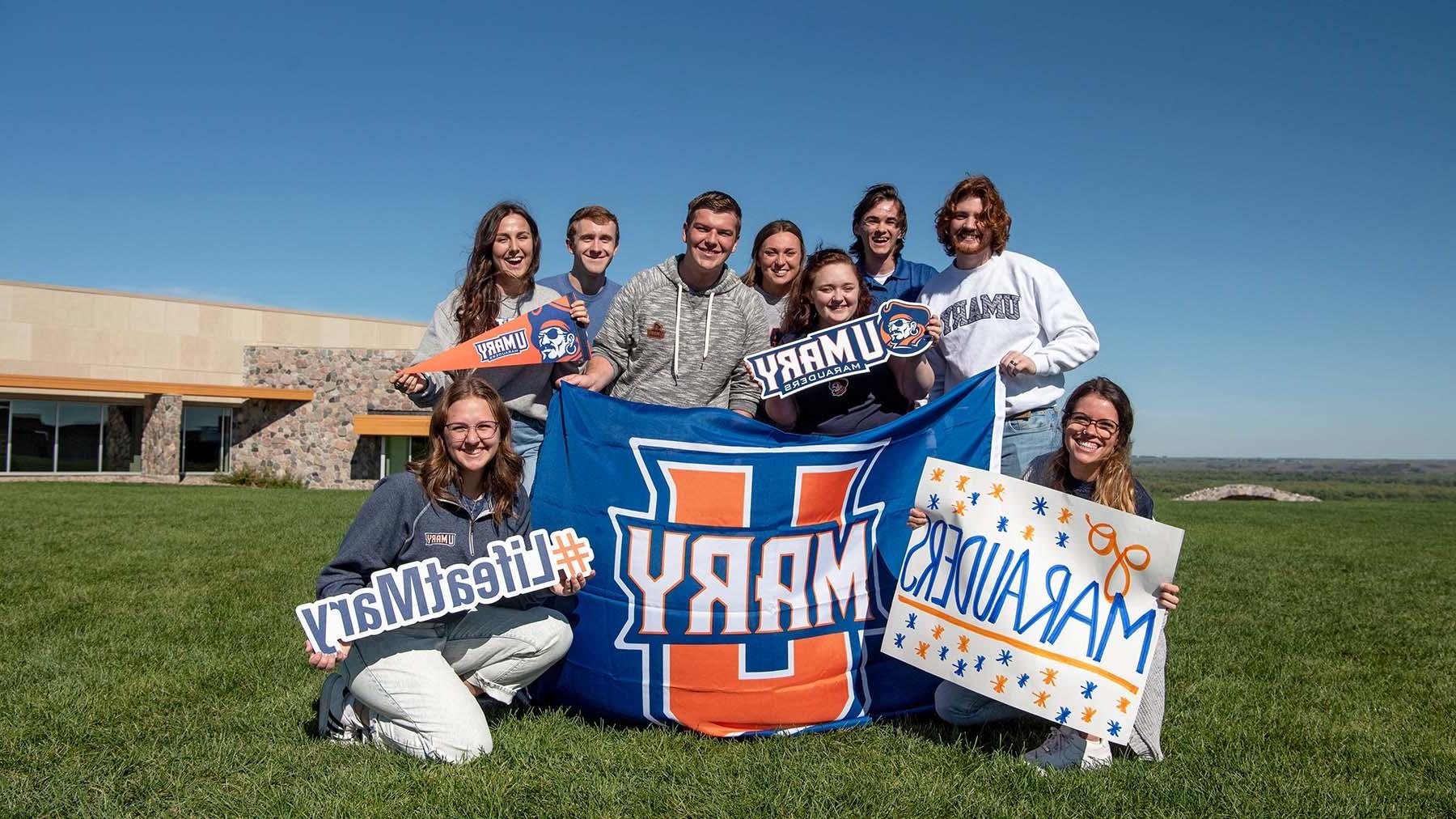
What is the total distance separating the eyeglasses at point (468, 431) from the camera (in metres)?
3.71

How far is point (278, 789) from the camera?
3.20m

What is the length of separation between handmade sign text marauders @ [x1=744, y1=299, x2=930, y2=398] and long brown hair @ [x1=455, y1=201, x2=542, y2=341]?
1412 millimetres

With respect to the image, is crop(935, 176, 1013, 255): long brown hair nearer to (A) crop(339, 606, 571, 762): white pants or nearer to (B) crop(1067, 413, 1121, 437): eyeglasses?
(B) crop(1067, 413, 1121, 437): eyeglasses

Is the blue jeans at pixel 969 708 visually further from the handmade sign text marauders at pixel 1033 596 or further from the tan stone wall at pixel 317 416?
the tan stone wall at pixel 317 416

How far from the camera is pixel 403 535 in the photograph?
369 centimetres

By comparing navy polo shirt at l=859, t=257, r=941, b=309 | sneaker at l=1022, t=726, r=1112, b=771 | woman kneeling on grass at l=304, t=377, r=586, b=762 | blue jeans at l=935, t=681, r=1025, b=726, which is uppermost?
navy polo shirt at l=859, t=257, r=941, b=309

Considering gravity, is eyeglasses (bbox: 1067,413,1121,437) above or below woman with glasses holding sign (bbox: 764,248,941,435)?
below

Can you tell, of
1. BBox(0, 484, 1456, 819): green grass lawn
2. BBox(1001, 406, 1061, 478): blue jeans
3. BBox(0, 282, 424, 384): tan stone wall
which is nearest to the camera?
BBox(0, 484, 1456, 819): green grass lawn

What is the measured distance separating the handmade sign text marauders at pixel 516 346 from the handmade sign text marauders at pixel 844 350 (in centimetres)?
95

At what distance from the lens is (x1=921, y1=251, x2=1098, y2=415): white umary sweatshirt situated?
4191mm

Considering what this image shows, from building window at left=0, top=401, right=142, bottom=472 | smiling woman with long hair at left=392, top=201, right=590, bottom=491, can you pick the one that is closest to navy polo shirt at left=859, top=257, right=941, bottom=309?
smiling woman with long hair at left=392, top=201, right=590, bottom=491

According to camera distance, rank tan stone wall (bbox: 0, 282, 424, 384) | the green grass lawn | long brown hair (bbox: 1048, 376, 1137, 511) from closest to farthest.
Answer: the green grass lawn, long brown hair (bbox: 1048, 376, 1137, 511), tan stone wall (bbox: 0, 282, 424, 384)

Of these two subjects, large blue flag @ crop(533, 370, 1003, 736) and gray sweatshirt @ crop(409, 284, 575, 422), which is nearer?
large blue flag @ crop(533, 370, 1003, 736)

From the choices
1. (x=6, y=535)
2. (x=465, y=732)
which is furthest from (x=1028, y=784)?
(x=6, y=535)
